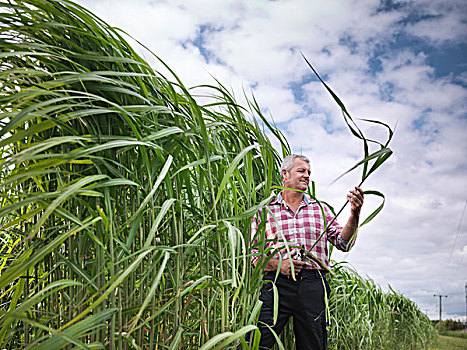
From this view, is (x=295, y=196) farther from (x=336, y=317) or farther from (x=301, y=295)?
(x=336, y=317)

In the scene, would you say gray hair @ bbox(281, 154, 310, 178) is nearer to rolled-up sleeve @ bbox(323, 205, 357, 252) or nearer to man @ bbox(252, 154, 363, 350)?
man @ bbox(252, 154, 363, 350)

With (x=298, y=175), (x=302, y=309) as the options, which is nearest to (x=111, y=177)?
(x=298, y=175)

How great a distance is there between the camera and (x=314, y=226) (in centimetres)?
200

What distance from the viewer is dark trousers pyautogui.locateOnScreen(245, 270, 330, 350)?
1.84 metres

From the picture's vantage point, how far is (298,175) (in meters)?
1.91

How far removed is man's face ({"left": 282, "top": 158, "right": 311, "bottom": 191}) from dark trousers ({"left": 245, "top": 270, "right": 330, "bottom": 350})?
1.34 feet

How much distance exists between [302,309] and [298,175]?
2.00 ft

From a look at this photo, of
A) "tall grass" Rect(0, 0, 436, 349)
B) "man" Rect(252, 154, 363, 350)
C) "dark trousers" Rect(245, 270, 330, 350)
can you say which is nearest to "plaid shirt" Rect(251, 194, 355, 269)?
"man" Rect(252, 154, 363, 350)

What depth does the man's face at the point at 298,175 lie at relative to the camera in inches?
75.4

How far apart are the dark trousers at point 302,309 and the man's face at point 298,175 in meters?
0.41

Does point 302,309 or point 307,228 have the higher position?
point 307,228

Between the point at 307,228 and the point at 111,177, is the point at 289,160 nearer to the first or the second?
the point at 307,228

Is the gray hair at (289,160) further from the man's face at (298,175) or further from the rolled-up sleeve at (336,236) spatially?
the rolled-up sleeve at (336,236)

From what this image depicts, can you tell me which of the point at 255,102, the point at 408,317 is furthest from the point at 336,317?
the point at 408,317
